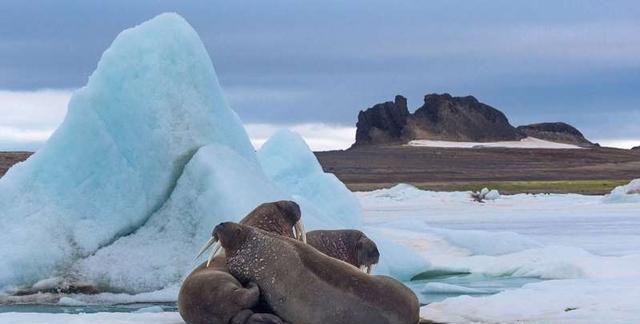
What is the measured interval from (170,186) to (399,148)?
224 feet

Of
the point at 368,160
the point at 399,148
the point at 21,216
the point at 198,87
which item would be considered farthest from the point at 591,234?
the point at 399,148

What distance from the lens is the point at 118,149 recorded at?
11.5 metres

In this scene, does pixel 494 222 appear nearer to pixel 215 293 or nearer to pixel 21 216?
pixel 21 216

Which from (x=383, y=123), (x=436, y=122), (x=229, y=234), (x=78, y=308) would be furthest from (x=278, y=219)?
(x=436, y=122)

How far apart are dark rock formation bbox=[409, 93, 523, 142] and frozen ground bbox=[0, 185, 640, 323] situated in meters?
62.3

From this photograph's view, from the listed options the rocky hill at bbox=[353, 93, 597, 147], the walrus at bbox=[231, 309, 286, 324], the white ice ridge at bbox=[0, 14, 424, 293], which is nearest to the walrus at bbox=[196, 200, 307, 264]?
the walrus at bbox=[231, 309, 286, 324]

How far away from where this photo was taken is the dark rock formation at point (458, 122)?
292 feet

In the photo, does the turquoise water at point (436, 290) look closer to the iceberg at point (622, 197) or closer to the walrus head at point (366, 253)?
the walrus head at point (366, 253)

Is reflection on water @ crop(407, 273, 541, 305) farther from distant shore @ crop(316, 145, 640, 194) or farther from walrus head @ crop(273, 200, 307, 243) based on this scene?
distant shore @ crop(316, 145, 640, 194)

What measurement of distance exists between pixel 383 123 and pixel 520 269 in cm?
7476

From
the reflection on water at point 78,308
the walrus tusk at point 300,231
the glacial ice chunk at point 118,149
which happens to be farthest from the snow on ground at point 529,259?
the glacial ice chunk at point 118,149

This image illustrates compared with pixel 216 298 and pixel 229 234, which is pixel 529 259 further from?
pixel 216 298

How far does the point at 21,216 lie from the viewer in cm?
1112

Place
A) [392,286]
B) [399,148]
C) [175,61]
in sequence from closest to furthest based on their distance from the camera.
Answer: [392,286] < [175,61] < [399,148]
